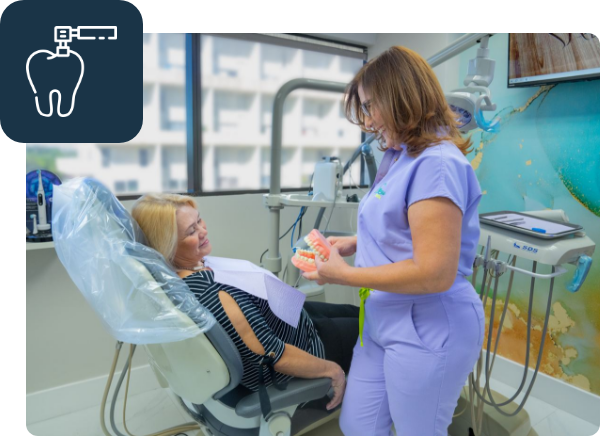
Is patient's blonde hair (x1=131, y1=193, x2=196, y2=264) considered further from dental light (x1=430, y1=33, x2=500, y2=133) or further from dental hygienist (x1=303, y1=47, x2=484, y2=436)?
dental light (x1=430, y1=33, x2=500, y2=133)

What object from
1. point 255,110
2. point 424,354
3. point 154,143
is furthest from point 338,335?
point 255,110

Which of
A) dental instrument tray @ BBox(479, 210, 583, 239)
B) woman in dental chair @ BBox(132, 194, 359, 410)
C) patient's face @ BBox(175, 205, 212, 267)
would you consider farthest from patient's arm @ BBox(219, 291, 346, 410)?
dental instrument tray @ BBox(479, 210, 583, 239)

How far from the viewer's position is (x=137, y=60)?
3.90 feet

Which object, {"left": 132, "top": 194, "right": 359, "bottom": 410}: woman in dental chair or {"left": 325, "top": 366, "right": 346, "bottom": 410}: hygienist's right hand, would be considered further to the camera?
{"left": 325, "top": 366, "right": 346, "bottom": 410}: hygienist's right hand

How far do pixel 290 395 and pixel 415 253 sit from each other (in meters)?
0.50

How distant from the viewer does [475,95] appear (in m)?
1.47

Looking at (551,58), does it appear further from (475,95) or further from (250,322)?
(250,322)

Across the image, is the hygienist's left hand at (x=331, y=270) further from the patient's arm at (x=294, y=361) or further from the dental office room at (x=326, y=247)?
the patient's arm at (x=294, y=361)

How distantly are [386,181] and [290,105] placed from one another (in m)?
1.98

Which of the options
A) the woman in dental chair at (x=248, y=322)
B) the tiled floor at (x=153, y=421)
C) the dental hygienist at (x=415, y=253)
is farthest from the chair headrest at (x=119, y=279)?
the tiled floor at (x=153, y=421)

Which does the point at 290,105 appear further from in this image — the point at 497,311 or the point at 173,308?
the point at 173,308

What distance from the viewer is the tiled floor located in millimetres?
1760

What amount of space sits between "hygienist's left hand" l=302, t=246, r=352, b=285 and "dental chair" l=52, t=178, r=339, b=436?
273 mm

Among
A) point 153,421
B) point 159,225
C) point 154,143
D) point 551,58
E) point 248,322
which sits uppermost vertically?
point 551,58
